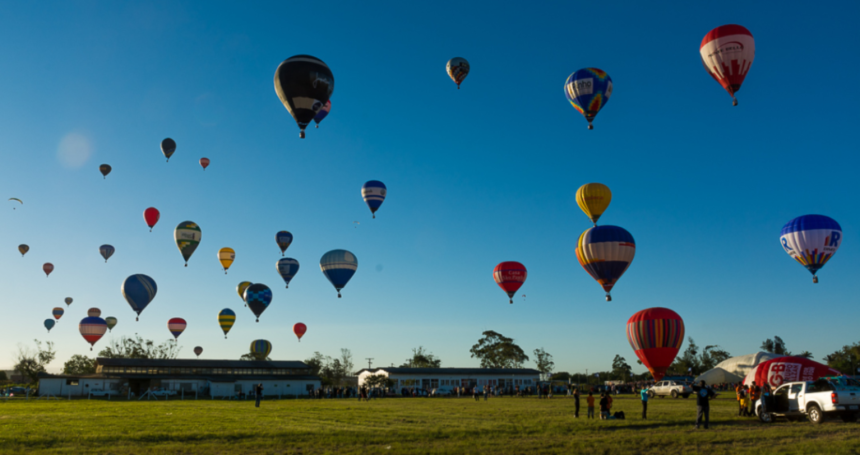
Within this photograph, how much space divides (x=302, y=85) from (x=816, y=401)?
2238 centimetres

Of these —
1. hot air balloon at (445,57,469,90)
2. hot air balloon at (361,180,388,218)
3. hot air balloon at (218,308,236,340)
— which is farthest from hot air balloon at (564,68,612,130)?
hot air balloon at (218,308,236,340)

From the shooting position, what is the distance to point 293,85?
2514 cm

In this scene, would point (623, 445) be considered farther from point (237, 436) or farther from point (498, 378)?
point (498, 378)

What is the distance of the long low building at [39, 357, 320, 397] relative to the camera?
2387 inches

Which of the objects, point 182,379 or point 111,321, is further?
point 111,321

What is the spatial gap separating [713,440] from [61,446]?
1688cm

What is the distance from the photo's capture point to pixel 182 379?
66.6 m

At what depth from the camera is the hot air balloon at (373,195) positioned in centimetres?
4312

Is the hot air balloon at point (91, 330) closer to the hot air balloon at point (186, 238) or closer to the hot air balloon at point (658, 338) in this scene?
the hot air balloon at point (186, 238)

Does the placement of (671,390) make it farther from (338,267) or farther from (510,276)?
(338,267)

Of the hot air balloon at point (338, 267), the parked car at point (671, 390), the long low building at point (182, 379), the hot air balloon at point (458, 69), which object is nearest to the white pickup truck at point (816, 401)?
the parked car at point (671, 390)

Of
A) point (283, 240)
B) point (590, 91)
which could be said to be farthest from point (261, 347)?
point (590, 91)

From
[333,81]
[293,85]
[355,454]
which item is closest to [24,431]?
[355,454]

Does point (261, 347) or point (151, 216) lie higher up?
point (151, 216)
